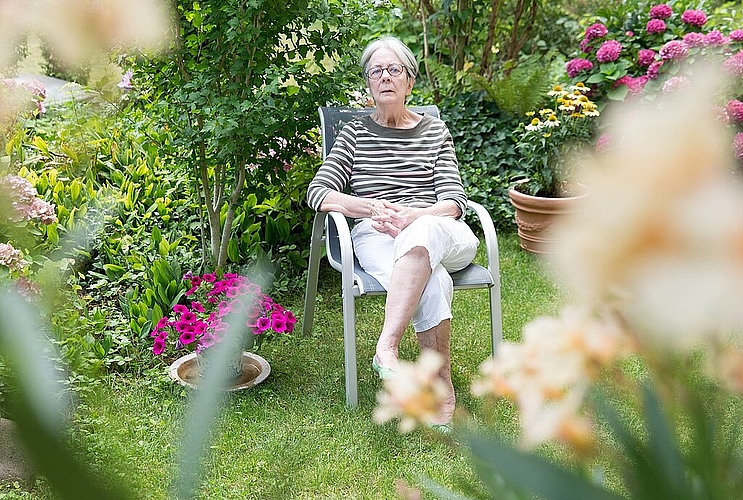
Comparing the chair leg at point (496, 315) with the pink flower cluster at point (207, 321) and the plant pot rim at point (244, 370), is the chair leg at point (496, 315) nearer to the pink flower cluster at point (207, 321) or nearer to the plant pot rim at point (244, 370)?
the pink flower cluster at point (207, 321)

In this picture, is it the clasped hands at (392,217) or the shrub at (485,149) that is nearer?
the clasped hands at (392,217)

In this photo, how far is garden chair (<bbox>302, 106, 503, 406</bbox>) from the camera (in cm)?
276

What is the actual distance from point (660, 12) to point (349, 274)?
321 cm

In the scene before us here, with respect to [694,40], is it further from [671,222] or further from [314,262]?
[671,222]

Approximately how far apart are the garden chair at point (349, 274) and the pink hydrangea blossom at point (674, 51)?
200 cm

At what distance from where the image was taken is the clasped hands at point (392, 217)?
2.98m

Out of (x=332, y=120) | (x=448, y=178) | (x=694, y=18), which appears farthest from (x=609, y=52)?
(x=332, y=120)

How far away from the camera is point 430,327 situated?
2.78 m

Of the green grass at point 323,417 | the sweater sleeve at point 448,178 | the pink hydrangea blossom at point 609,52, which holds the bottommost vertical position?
the green grass at point 323,417

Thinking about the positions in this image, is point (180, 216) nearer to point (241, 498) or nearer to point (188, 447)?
point (241, 498)

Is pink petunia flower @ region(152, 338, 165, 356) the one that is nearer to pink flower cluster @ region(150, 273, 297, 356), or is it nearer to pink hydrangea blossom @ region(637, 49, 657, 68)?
pink flower cluster @ region(150, 273, 297, 356)

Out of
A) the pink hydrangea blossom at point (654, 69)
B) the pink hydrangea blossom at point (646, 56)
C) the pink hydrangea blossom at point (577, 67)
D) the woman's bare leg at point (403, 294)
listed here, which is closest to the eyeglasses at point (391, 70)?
the woman's bare leg at point (403, 294)

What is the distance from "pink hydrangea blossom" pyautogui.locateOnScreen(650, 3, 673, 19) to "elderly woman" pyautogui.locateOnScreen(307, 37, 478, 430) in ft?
7.62

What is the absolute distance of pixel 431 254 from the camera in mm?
2760
